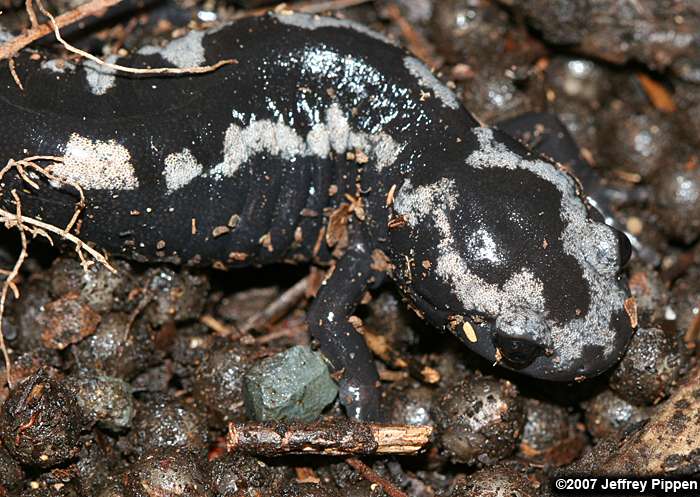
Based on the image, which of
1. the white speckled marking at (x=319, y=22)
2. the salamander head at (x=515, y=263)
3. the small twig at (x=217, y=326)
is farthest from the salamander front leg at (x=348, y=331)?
the white speckled marking at (x=319, y=22)

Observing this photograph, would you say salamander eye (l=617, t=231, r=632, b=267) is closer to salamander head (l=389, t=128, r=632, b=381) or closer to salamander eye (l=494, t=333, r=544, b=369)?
salamander head (l=389, t=128, r=632, b=381)

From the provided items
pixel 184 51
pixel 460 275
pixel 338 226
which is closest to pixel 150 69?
pixel 184 51

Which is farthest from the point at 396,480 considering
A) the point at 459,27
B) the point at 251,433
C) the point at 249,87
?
the point at 459,27

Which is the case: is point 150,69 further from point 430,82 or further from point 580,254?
point 580,254

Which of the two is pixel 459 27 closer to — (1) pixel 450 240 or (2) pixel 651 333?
(1) pixel 450 240

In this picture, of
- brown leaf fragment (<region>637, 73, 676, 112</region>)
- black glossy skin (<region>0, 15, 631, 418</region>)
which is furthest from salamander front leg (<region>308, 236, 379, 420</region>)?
brown leaf fragment (<region>637, 73, 676, 112</region>)

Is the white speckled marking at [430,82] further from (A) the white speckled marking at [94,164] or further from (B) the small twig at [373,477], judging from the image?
(B) the small twig at [373,477]
